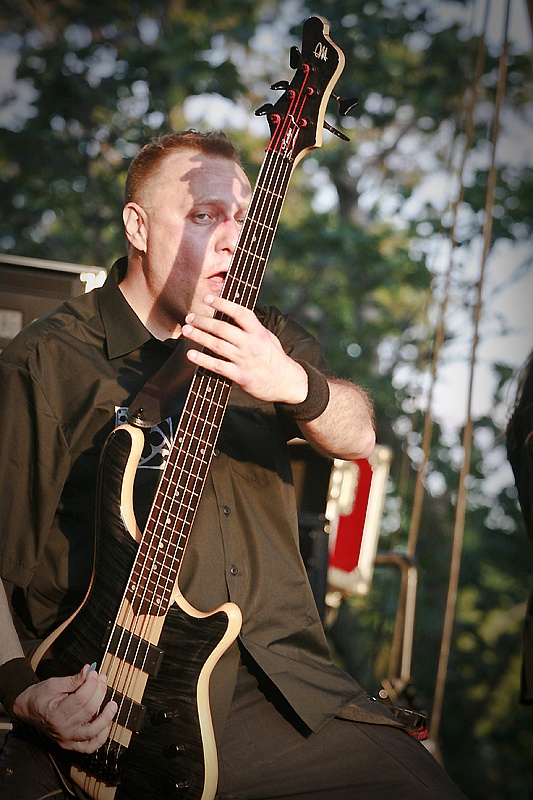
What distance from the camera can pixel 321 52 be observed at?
2023mm

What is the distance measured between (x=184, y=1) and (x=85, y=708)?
25.7ft

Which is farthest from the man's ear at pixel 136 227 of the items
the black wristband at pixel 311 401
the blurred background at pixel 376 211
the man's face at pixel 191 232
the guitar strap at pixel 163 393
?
the blurred background at pixel 376 211

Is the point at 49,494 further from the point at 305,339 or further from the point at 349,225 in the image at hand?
the point at 349,225

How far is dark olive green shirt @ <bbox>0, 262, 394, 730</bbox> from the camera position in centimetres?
192

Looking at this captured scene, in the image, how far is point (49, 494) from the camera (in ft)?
6.40

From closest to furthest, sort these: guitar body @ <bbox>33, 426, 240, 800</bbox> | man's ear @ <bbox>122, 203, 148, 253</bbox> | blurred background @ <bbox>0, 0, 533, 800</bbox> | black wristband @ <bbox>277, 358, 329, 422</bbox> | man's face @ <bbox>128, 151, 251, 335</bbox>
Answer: guitar body @ <bbox>33, 426, 240, 800</bbox>
black wristband @ <bbox>277, 358, 329, 422</bbox>
man's face @ <bbox>128, 151, 251, 335</bbox>
man's ear @ <bbox>122, 203, 148, 253</bbox>
blurred background @ <bbox>0, 0, 533, 800</bbox>

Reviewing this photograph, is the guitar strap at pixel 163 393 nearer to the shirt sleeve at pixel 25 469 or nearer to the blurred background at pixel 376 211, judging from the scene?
the shirt sleeve at pixel 25 469

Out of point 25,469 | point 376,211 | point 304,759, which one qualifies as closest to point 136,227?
point 25,469

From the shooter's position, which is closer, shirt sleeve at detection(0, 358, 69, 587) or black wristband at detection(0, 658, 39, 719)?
black wristband at detection(0, 658, 39, 719)

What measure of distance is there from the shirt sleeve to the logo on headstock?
3.13 ft

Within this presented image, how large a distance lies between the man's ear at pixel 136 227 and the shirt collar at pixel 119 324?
0.58ft

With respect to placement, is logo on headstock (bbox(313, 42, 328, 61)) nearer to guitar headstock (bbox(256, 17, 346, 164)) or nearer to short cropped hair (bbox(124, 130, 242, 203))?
guitar headstock (bbox(256, 17, 346, 164))

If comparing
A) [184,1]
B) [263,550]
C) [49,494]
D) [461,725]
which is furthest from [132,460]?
[461,725]

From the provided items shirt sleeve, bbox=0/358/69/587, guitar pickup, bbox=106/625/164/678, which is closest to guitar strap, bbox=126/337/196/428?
shirt sleeve, bbox=0/358/69/587
